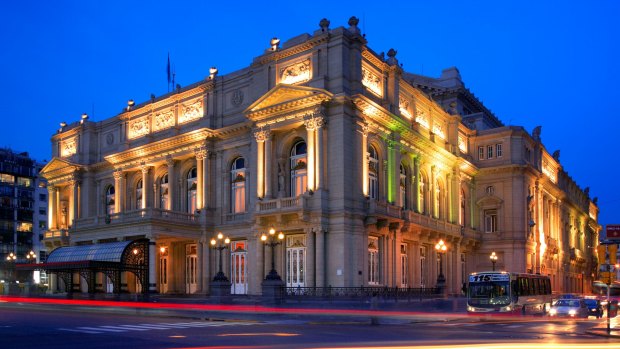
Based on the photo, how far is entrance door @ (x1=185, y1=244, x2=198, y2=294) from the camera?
2263 inches

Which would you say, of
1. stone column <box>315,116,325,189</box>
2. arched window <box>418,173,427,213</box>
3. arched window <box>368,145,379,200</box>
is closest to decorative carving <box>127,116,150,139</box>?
stone column <box>315,116,325,189</box>

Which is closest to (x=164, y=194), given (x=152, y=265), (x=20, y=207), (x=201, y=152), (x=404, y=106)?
(x=201, y=152)

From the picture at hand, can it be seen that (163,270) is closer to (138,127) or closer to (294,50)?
(138,127)

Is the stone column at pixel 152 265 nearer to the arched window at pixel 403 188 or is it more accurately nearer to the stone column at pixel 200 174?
the stone column at pixel 200 174

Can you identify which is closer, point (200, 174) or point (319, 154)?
point (319, 154)

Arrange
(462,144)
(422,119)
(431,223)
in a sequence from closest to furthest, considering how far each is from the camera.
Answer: (431,223)
(422,119)
(462,144)

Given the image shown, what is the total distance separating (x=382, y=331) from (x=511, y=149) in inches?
1885

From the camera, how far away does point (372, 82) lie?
51.7 meters

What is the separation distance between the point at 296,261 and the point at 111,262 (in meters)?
14.0

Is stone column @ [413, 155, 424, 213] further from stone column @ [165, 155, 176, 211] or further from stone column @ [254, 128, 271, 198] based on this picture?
stone column @ [165, 155, 176, 211]

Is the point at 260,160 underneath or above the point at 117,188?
above

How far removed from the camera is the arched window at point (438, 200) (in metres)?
62.0

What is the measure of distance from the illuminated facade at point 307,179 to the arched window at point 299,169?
0.11 meters

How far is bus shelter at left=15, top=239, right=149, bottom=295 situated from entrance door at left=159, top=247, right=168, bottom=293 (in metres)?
5.34
